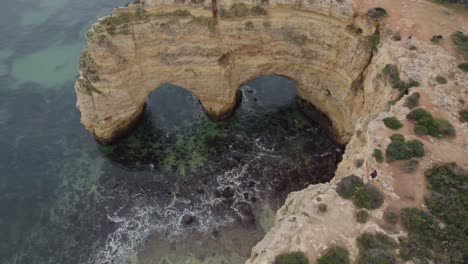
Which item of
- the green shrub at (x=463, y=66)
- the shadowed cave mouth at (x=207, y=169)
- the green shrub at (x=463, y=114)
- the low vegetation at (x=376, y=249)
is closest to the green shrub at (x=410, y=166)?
the low vegetation at (x=376, y=249)

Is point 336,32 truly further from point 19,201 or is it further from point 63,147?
point 19,201

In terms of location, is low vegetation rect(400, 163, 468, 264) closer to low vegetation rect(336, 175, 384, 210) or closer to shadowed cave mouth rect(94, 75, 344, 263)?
low vegetation rect(336, 175, 384, 210)

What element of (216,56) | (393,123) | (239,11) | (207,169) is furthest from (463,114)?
(207,169)

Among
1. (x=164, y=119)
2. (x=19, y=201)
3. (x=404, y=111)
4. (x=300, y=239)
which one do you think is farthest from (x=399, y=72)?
(x=19, y=201)

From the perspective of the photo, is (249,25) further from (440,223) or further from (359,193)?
(440,223)

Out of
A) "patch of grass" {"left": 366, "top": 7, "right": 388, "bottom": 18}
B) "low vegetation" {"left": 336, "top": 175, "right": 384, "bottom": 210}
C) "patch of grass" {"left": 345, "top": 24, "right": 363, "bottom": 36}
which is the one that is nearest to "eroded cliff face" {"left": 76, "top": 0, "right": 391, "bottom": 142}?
"patch of grass" {"left": 345, "top": 24, "right": 363, "bottom": 36}
